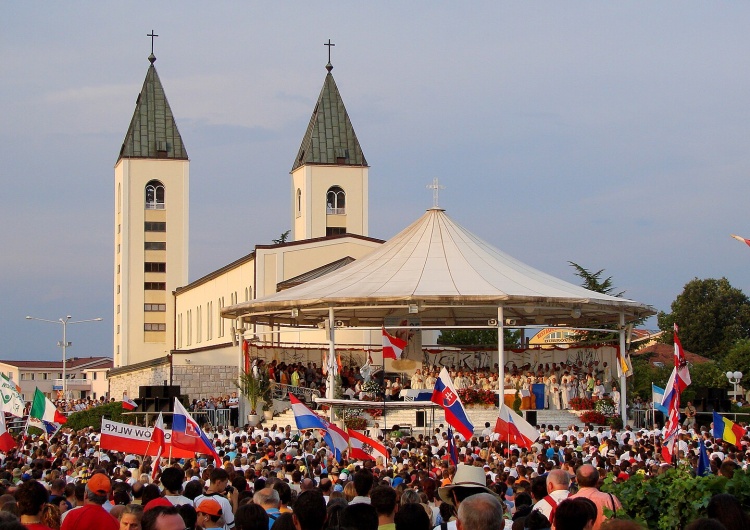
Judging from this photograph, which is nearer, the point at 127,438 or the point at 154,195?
the point at 127,438

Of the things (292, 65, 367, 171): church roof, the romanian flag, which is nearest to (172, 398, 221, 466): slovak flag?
the romanian flag

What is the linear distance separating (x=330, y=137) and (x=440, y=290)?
37453mm

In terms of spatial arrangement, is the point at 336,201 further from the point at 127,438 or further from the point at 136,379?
the point at 127,438

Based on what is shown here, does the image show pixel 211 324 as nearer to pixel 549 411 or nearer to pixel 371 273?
pixel 371 273

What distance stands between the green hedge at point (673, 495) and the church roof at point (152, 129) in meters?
64.8

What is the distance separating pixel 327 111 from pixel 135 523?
6441 centimetres

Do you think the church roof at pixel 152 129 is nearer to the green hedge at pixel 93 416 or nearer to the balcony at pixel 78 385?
the green hedge at pixel 93 416

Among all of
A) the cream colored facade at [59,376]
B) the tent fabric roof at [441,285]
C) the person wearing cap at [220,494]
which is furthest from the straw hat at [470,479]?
the cream colored facade at [59,376]

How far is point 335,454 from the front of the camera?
1939 centimetres

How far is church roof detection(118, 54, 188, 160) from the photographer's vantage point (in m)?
73.6

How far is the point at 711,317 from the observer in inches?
3366

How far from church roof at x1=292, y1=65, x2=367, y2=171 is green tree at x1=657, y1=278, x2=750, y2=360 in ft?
88.9

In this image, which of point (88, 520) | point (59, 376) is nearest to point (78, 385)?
point (59, 376)

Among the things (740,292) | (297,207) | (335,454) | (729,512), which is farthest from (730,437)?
(740,292)
